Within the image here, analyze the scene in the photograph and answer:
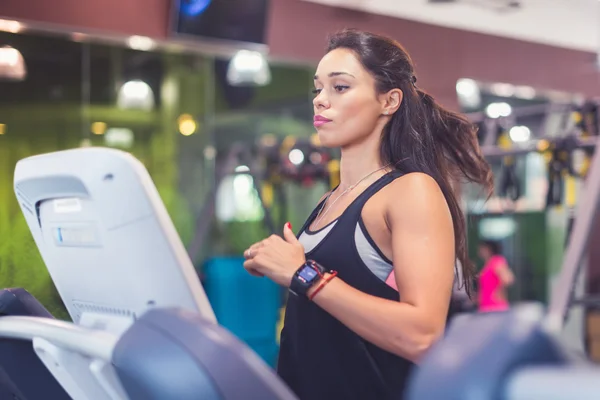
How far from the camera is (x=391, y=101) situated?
5.19 ft

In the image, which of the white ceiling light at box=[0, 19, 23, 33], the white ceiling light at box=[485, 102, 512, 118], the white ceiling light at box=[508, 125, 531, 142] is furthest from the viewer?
the white ceiling light at box=[485, 102, 512, 118]

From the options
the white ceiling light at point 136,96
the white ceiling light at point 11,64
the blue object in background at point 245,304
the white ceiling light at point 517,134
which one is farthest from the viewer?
the white ceiling light at point 517,134

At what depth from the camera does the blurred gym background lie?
5805 mm

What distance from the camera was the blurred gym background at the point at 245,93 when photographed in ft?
19.0

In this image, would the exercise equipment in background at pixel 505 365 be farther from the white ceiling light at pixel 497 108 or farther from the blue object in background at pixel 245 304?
the white ceiling light at pixel 497 108

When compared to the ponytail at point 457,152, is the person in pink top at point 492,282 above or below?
below

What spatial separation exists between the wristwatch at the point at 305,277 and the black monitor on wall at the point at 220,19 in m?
4.98

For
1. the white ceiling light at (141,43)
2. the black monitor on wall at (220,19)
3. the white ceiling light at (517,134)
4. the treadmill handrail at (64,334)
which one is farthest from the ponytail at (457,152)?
the white ceiling light at (517,134)

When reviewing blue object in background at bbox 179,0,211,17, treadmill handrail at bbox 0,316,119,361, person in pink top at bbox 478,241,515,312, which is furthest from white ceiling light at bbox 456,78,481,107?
treadmill handrail at bbox 0,316,119,361

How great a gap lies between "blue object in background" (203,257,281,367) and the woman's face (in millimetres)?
4274

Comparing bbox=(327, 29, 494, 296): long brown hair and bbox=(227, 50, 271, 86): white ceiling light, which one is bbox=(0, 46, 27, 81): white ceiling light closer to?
bbox=(227, 50, 271, 86): white ceiling light

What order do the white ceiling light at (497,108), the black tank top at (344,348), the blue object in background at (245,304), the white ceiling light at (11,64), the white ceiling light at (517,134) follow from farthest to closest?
the white ceiling light at (497,108) < the white ceiling light at (517,134) < the blue object in background at (245,304) < the white ceiling light at (11,64) < the black tank top at (344,348)

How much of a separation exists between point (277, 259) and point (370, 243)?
17 cm

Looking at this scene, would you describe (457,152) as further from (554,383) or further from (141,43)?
(141,43)
